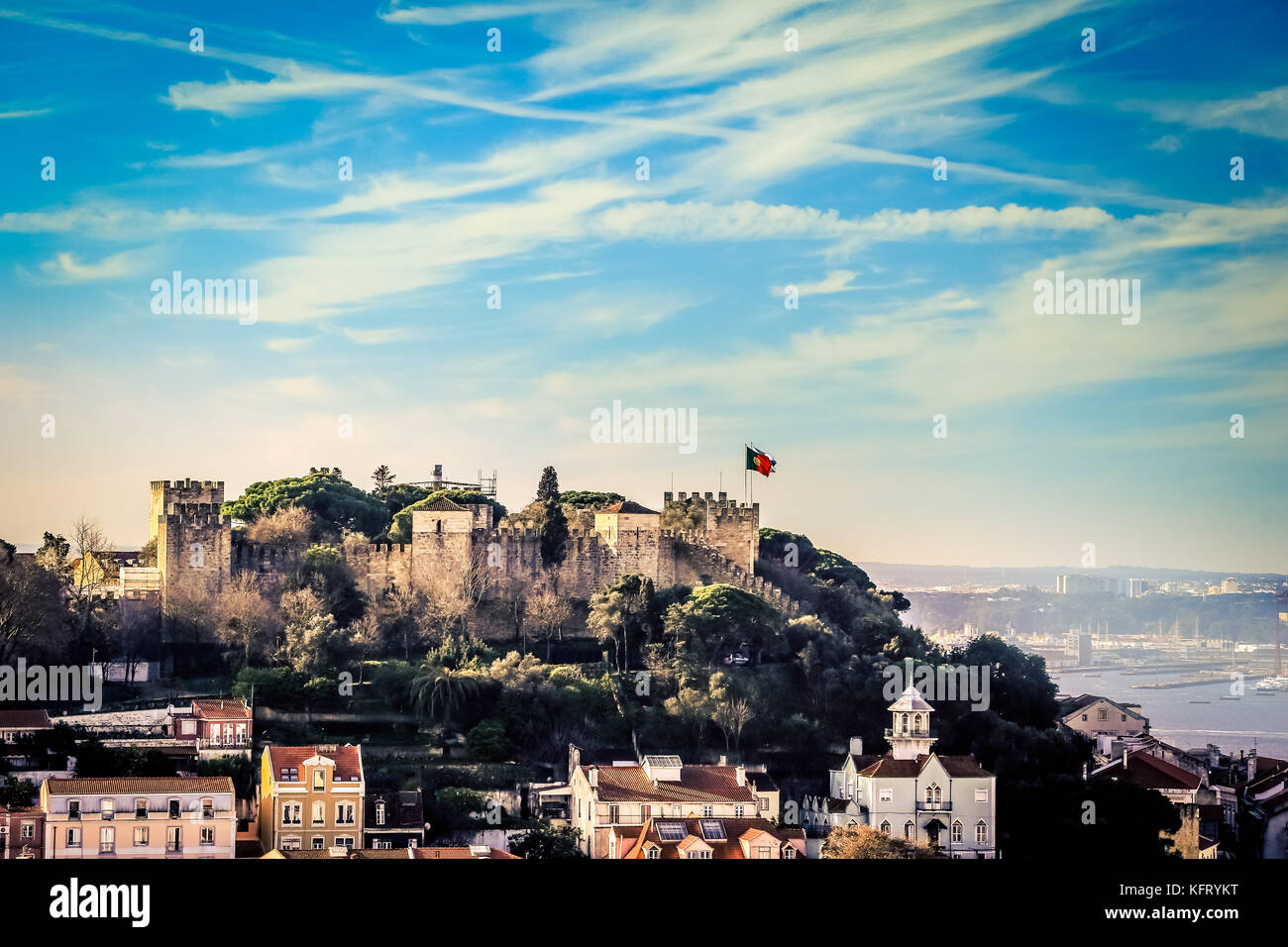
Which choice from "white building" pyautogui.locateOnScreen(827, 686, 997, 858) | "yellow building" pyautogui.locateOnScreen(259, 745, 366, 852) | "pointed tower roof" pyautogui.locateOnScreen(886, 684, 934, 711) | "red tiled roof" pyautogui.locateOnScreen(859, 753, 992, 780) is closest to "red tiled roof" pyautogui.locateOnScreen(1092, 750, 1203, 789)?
"red tiled roof" pyautogui.locateOnScreen(859, 753, 992, 780)

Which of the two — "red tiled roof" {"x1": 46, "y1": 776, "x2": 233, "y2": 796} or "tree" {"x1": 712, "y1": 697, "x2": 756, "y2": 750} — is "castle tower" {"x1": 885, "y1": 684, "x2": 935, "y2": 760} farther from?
"red tiled roof" {"x1": 46, "y1": 776, "x2": 233, "y2": 796}

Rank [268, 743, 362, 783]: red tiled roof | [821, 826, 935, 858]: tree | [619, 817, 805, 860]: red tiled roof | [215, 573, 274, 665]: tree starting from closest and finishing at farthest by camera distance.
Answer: [821, 826, 935, 858]: tree, [619, 817, 805, 860]: red tiled roof, [268, 743, 362, 783]: red tiled roof, [215, 573, 274, 665]: tree

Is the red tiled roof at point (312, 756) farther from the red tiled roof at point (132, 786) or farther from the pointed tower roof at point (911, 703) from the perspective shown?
the pointed tower roof at point (911, 703)

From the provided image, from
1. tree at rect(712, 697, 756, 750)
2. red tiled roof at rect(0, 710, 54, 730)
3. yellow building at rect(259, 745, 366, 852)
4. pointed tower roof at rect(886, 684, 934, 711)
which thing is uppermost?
red tiled roof at rect(0, 710, 54, 730)

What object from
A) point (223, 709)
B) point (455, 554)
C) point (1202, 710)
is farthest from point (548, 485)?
point (1202, 710)

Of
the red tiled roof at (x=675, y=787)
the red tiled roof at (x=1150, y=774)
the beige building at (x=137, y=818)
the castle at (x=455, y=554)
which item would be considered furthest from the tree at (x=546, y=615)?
the red tiled roof at (x=1150, y=774)
